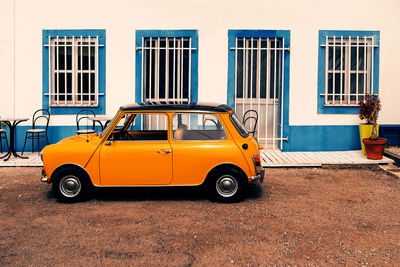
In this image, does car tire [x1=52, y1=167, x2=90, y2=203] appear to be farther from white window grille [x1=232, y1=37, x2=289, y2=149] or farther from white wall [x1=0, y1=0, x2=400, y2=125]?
white window grille [x1=232, y1=37, x2=289, y2=149]

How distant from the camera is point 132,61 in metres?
11.1

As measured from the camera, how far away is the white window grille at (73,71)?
11.1 metres

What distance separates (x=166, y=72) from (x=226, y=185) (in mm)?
5076

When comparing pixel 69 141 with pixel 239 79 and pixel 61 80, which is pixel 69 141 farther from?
pixel 239 79

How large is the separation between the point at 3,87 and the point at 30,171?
2.86 m

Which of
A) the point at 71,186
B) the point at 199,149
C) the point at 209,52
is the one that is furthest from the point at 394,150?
the point at 71,186

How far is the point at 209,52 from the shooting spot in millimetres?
11086

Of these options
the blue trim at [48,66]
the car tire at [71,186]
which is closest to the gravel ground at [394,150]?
the blue trim at [48,66]

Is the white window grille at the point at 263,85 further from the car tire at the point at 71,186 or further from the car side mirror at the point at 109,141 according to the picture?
the car tire at the point at 71,186

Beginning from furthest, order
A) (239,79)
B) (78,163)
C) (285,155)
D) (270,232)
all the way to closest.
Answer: (239,79), (285,155), (78,163), (270,232)

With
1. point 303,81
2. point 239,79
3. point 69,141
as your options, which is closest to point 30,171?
point 69,141

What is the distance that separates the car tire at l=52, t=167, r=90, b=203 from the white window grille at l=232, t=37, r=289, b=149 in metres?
5.33

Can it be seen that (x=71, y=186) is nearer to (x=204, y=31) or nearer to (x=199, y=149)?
(x=199, y=149)

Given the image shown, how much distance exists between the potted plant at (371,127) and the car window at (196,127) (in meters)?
4.46
